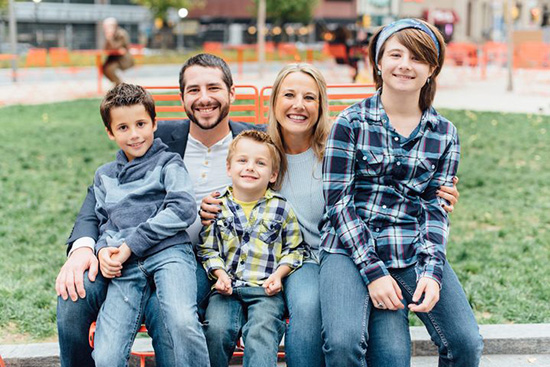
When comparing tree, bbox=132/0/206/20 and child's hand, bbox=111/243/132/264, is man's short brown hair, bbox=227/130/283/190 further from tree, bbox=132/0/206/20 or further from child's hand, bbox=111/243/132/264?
tree, bbox=132/0/206/20

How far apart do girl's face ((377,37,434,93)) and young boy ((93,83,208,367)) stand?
110cm

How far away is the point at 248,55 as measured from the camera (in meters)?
37.9

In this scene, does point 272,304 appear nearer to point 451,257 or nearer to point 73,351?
point 73,351

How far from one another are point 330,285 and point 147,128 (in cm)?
120

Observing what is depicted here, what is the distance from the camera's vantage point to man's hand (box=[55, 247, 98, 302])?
308 centimetres

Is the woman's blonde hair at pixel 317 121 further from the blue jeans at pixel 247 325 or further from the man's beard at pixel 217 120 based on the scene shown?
the blue jeans at pixel 247 325

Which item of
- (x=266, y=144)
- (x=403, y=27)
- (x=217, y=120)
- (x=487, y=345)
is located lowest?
(x=487, y=345)

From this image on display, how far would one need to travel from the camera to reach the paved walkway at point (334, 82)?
1574 cm

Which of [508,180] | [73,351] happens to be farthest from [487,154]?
[73,351]

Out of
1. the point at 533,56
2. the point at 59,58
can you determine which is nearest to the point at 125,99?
the point at 533,56

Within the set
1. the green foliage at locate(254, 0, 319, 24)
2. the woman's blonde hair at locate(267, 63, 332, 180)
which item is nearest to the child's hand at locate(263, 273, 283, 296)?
the woman's blonde hair at locate(267, 63, 332, 180)

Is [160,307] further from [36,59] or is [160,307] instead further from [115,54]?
[36,59]

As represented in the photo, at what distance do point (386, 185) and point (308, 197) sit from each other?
423 millimetres

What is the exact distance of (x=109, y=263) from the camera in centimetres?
310
